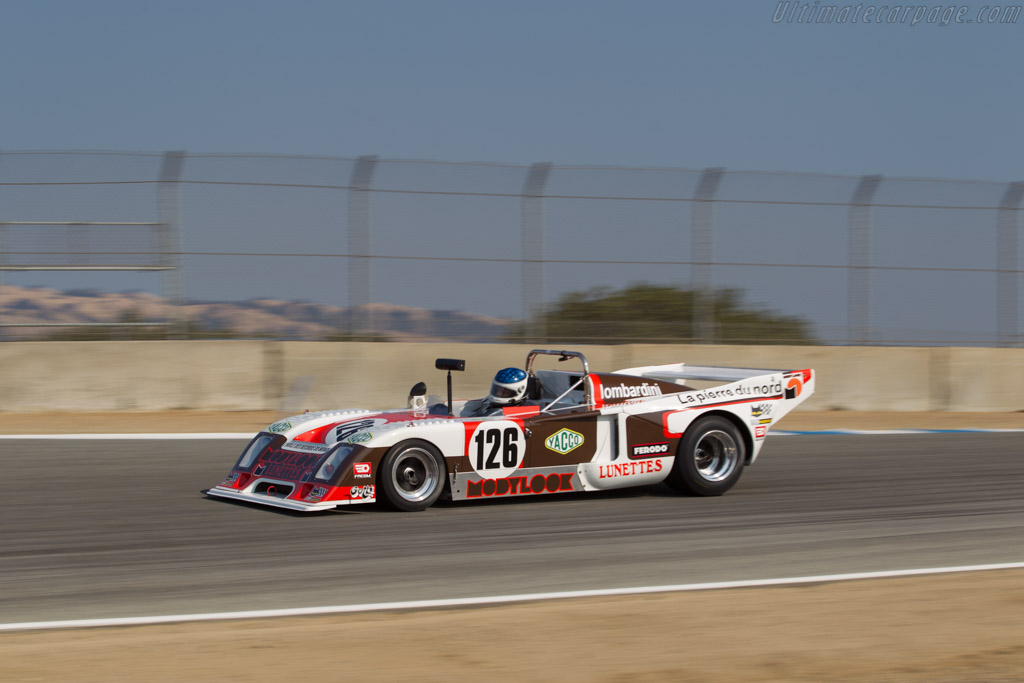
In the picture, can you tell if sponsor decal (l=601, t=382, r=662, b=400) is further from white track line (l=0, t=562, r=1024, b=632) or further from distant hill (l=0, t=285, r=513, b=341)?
distant hill (l=0, t=285, r=513, b=341)

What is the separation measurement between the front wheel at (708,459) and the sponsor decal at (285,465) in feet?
10.3

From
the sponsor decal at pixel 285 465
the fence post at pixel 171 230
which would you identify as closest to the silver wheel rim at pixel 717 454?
the sponsor decal at pixel 285 465

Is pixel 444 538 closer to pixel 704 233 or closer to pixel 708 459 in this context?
pixel 708 459

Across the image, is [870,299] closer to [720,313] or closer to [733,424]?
[720,313]

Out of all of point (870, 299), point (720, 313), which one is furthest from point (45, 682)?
point (870, 299)

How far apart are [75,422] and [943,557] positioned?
11016 millimetres

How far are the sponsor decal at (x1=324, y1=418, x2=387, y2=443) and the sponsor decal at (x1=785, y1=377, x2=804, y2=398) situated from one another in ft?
12.2

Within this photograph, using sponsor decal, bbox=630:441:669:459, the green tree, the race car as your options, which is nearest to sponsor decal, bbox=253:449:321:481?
the race car

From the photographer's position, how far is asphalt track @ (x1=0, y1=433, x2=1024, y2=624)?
6293 millimetres

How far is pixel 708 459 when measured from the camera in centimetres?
995

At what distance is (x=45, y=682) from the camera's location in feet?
15.0

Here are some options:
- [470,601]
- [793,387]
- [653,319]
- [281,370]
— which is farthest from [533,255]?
[470,601]

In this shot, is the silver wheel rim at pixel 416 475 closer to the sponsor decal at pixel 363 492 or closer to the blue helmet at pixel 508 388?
the sponsor decal at pixel 363 492

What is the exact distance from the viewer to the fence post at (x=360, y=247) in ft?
51.7
